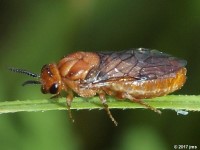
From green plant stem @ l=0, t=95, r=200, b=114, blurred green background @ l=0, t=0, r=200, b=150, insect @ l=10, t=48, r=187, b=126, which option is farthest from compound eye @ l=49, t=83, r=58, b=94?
blurred green background @ l=0, t=0, r=200, b=150

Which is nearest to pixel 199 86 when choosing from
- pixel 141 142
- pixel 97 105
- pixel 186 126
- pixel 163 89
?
pixel 186 126

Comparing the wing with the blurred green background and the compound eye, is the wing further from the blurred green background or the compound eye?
the blurred green background

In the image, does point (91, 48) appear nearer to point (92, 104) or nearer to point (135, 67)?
point (135, 67)

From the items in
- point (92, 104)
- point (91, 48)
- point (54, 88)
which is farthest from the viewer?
point (91, 48)

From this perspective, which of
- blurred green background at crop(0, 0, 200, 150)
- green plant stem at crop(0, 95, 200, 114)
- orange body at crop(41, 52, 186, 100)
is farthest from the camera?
blurred green background at crop(0, 0, 200, 150)

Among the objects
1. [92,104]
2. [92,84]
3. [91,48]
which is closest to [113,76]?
[92,84]

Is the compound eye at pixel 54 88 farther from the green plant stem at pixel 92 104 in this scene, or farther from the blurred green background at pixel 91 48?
the blurred green background at pixel 91 48

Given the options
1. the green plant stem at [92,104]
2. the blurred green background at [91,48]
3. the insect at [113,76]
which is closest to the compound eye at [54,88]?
the insect at [113,76]

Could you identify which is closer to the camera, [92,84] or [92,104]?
[92,104]
